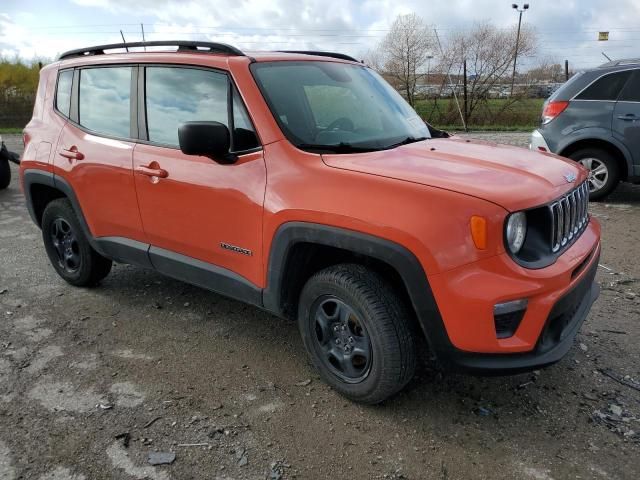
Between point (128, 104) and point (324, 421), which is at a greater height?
point (128, 104)

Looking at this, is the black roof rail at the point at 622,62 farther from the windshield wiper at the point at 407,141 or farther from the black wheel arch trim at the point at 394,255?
the black wheel arch trim at the point at 394,255

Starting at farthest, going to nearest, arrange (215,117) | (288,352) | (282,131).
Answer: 1. (288,352)
2. (215,117)
3. (282,131)

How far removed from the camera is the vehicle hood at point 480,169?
2.43 m

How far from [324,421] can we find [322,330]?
0.47 meters

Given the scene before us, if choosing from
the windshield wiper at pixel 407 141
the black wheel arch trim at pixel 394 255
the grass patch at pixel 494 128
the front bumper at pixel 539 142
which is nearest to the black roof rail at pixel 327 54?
the windshield wiper at pixel 407 141

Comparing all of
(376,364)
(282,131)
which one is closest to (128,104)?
(282,131)

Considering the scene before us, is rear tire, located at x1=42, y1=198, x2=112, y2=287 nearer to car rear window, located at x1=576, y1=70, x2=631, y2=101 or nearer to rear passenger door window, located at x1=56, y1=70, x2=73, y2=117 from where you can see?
rear passenger door window, located at x1=56, y1=70, x2=73, y2=117

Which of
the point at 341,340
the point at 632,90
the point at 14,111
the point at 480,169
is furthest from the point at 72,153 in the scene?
the point at 14,111

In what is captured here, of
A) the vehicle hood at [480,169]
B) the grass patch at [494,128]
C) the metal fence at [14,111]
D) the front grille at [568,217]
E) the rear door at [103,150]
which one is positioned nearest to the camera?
the vehicle hood at [480,169]

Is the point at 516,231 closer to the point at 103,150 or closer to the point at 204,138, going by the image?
the point at 204,138

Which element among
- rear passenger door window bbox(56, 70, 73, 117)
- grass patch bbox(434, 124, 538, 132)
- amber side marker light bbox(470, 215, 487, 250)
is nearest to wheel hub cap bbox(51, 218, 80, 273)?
rear passenger door window bbox(56, 70, 73, 117)

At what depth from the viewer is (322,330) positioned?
2.98m

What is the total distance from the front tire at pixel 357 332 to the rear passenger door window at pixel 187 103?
0.92 metres

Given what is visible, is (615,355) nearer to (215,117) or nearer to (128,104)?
(215,117)
